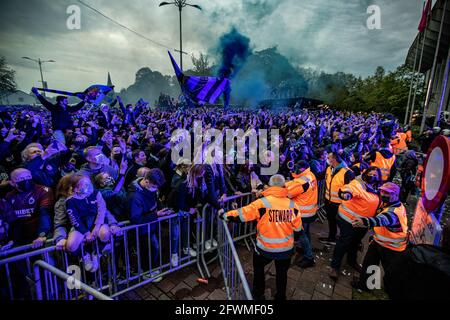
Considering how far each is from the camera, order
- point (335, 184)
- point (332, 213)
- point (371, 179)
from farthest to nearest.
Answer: point (332, 213)
point (335, 184)
point (371, 179)

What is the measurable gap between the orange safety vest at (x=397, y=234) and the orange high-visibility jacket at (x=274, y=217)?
4.43 ft

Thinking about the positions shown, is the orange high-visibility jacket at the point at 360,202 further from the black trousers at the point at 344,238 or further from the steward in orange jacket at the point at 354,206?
the black trousers at the point at 344,238

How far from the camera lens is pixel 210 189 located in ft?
12.9

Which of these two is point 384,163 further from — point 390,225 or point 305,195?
point 390,225

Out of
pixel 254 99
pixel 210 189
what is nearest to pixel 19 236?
pixel 210 189

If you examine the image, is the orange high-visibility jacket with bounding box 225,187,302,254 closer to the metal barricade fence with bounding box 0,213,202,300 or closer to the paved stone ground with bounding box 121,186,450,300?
the paved stone ground with bounding box 121,186,450,300

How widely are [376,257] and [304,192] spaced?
→ 139cm

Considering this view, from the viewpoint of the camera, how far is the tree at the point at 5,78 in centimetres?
4716

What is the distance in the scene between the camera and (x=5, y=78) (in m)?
48.3

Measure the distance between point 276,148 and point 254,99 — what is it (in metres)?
61.7

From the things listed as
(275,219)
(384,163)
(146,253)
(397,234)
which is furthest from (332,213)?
(146,253)

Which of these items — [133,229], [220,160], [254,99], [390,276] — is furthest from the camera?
[254,99]

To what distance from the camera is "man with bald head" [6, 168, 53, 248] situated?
9.45 ft
